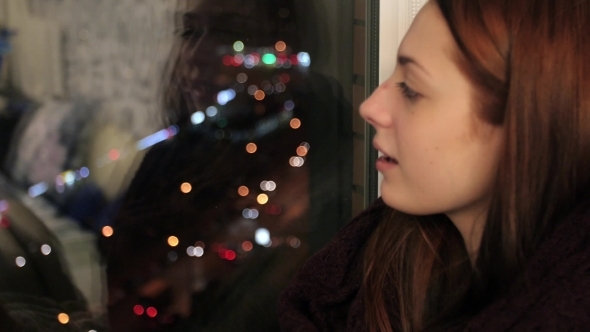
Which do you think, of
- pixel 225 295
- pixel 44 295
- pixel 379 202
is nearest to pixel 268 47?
pixel 379 202

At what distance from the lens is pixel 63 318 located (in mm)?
1117

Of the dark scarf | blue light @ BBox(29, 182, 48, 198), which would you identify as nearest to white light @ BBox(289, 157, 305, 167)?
blue light @ BBox(29, 182, 48, 198)

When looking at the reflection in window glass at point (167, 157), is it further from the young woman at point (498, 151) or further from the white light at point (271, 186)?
the young woman at point (498, 151)

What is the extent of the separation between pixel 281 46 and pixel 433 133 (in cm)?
57

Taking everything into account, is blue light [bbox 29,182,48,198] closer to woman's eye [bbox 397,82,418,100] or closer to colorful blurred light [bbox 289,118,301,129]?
colorful blurred light [bbox 289,118,301,129]

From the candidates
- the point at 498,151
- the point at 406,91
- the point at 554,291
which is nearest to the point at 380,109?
the point at 406,91

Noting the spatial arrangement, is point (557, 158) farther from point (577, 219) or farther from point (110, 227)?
point (110, 227)

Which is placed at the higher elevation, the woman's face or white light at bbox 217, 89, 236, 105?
the woman's face

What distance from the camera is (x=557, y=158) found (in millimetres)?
740

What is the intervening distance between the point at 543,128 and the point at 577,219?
113 millimetres

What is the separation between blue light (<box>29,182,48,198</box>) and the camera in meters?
1.06

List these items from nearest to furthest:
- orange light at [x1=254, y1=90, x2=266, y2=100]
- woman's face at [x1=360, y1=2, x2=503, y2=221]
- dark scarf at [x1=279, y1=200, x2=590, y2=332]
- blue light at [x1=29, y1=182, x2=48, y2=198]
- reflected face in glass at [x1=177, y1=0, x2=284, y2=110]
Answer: dark scarf at [x1=279, y1=200, x2=590, y2=332], woman's face at [x1=360, y1=2, x2=503, y2=221], blue light at [x1=29, y1=182, x2=48, y2=198], reflected face in glass at [x1=177, y1=0, x2=284, y2=110], orange light at [x1=254, y1=90, x2=266, y2=100]

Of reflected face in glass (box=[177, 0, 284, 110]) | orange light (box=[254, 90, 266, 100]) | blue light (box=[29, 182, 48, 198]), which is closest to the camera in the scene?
blue light (box=[29, 182, 48, 198])

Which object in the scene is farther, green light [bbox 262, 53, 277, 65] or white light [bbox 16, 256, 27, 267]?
green light [bbox 262, 53, 277, 65]
